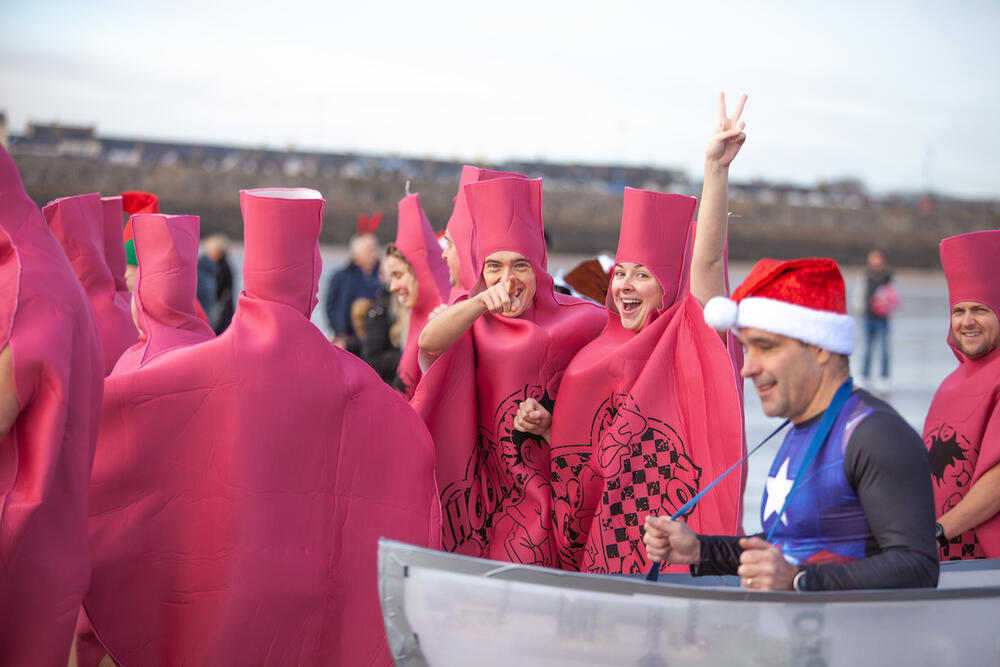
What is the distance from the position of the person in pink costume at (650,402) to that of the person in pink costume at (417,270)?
193 cm

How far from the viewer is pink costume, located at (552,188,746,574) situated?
→ 3748 mm

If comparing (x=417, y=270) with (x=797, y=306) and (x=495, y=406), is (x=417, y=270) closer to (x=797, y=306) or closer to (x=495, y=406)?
(x=495, y=406)

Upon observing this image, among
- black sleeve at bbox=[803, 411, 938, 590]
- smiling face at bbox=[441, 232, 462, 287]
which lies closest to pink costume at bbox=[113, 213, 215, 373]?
smiling face at bbox=[441, 232, 462, 287]

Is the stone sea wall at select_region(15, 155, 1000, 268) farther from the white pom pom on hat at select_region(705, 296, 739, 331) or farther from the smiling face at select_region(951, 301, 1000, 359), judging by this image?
the white pom pom on hat at select_region(705, 296, 739, 331)

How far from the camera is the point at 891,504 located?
2256mm

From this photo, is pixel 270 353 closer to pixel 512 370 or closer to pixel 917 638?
pixel 512 370

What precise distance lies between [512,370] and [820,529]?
6.03ft

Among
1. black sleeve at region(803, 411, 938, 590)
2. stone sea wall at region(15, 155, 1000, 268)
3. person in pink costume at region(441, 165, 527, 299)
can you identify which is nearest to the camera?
black sleeve at region(803, 411, 938, 590)

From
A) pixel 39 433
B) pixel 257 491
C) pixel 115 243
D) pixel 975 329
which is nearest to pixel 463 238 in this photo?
pixel 257 491

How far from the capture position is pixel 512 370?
410cm

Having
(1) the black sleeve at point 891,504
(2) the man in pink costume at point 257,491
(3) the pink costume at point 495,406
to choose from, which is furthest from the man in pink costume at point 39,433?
(1) the black sleeve at point 891,504

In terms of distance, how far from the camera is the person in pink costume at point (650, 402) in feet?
12.1

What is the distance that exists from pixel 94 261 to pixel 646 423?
2675 mm

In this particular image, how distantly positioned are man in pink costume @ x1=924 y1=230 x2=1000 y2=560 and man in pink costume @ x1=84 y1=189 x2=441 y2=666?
6.27 ft
